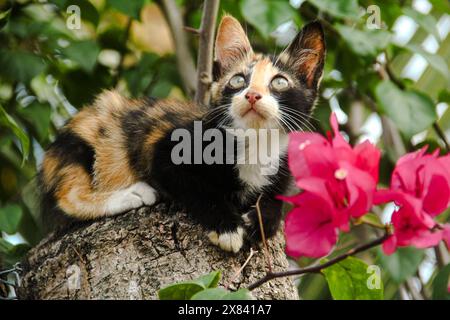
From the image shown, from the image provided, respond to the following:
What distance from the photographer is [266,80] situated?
3305mm

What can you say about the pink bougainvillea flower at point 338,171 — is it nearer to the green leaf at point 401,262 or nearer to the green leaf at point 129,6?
the green leaf at point 401,262

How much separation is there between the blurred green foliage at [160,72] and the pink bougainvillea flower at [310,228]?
1.58 metres

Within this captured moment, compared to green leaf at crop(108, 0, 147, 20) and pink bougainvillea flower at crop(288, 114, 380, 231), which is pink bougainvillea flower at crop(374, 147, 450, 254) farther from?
green leaf at crop(108, 0, 147, 20)

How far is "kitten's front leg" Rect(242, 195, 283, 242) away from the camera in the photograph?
9.48 feet

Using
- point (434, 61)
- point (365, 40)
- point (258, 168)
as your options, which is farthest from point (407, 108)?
point (258, 168)

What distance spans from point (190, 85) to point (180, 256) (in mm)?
1816

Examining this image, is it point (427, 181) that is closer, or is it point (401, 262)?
point (427, 181)

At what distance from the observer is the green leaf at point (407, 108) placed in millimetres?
3529

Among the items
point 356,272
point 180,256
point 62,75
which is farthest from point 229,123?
point 62,75

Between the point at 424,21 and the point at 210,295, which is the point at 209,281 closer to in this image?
the point at 210,295

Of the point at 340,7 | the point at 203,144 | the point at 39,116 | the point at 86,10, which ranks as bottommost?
the point at 39,116

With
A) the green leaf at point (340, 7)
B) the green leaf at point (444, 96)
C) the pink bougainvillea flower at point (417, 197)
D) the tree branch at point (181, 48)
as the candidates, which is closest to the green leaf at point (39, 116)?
the tree branch at point (181, 48)

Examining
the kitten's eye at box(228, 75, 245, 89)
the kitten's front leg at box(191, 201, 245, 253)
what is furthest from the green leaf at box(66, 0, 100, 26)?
the kitten's front leg at box(191, 201, 245, 253)

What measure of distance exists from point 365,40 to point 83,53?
136 cm
